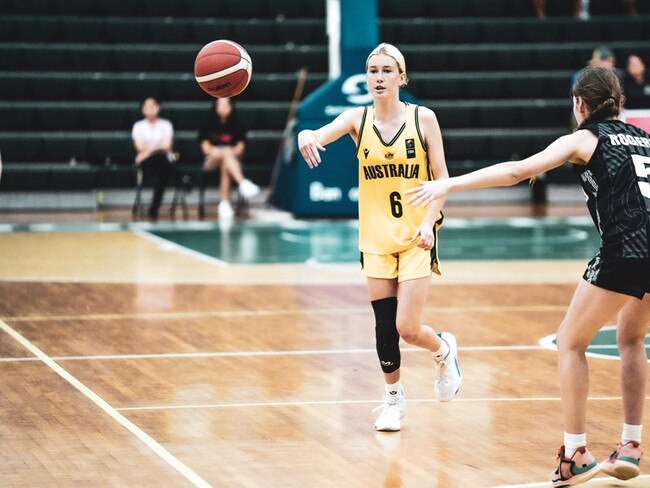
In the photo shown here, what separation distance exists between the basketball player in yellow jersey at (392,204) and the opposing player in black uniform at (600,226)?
1159mm

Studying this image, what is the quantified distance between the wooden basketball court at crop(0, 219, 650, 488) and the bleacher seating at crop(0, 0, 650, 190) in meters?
6.40

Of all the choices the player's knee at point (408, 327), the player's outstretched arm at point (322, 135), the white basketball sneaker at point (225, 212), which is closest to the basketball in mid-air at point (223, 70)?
the player's outstretched arm at point (322, 135)

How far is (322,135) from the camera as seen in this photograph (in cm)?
620

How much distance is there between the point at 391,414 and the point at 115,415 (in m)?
1.42

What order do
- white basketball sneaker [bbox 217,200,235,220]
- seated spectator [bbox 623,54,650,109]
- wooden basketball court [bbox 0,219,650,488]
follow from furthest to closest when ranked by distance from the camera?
1. white basketball sneaker [bbox 217,200,235,220]
2. seated spectator [bbox 623,54,650,109]
3. wooden basketball court [bbox 0,219,650,488]

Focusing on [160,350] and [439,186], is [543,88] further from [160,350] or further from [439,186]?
[439,186]

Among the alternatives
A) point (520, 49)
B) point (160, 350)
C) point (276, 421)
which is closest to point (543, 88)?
point (520, 49)

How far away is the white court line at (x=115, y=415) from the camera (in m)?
5.36

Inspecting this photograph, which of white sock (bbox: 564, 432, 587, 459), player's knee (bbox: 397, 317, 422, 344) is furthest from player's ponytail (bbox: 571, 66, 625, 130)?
player's knee (bbox: 397, 317, 422, 344)

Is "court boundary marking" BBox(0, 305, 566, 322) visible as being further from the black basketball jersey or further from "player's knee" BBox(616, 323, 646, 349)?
the black basketball jersey

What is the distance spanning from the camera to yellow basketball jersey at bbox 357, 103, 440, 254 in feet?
20.5

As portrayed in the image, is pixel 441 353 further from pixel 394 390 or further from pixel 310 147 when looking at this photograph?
pixel 310 147

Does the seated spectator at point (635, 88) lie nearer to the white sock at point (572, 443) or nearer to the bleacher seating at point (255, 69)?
the bleacher seating at point (255, 69)

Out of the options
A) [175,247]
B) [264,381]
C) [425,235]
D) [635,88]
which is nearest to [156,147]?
[175,247]
